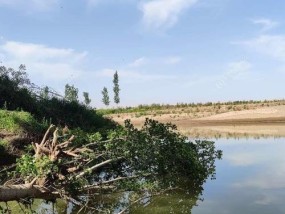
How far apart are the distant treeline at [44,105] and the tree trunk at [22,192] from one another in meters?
15.9

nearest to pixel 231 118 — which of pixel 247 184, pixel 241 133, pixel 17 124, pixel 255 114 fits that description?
pixel 255 114

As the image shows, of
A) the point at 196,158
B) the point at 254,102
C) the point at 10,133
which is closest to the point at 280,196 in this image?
the point at 196,158

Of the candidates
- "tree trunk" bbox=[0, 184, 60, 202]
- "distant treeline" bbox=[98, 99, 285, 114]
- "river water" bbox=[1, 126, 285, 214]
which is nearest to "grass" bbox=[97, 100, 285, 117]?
"distant treeline" bbox=[98, 99, 285, 114]

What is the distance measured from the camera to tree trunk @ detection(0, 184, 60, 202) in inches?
379

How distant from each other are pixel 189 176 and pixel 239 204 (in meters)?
3.05

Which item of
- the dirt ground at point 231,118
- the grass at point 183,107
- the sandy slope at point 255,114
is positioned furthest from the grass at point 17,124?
the grass at point 183,107

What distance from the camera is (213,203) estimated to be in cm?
1653

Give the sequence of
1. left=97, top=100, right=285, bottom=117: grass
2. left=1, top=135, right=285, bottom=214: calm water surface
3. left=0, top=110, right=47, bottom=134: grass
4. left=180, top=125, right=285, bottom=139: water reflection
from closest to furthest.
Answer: left=1, top=135, right=285, bottom=214: calm water surface, left=0, top=110, right=47, bottom=134: grass, left=180, top=125, right=285, bottom=139: water reflection, left=97, top=100, right=285, bottom=117: grass

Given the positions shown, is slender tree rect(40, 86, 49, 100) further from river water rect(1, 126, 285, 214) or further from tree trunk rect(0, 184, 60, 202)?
tree trunk rect(0, 184, 60, 202)

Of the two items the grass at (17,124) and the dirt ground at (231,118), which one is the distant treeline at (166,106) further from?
the grass at (17,124)

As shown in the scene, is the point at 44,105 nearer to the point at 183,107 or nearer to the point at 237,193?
the point at 237,193

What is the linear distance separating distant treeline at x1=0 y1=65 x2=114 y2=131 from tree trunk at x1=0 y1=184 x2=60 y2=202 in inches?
624

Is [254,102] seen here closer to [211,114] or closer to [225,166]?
[211,114]

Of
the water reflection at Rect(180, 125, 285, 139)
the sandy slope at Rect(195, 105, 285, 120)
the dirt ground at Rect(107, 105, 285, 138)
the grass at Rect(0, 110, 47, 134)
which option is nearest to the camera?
the grass at Rect(0, 110, 47, 134)
